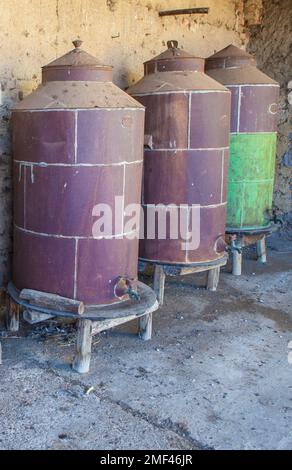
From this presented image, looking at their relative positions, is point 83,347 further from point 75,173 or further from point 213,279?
point 213,279

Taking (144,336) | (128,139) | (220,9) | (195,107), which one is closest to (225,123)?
(195,107)

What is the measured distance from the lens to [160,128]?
3955 mm

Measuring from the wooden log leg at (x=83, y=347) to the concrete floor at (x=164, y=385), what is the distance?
0.21ft

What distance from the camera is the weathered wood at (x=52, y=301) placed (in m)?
3.07

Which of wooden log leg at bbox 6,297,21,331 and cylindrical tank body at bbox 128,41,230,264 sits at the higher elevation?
cylindrical tank body at bbox 128,41,230,264

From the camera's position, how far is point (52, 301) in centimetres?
314

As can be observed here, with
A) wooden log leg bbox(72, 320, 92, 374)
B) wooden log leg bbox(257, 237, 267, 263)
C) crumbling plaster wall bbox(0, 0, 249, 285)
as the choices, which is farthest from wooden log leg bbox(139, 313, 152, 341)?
wooden log leg bbox(257, 237, 267, 263)

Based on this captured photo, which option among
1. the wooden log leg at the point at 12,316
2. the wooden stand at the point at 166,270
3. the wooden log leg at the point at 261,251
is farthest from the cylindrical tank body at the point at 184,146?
the wooden log leg at the point at 261,251

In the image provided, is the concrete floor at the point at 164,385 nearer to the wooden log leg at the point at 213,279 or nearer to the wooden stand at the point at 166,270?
the wooden stand at the point at 166,270

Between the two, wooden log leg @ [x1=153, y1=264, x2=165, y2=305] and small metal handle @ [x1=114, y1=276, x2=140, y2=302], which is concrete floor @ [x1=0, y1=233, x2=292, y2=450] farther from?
small metal handle @ [x1=114, y1=276, x2=140, y2=302]

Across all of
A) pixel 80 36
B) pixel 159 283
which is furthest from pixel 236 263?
pixel 80 36

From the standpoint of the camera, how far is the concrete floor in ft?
8.39

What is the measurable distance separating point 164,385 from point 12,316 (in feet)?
4.05

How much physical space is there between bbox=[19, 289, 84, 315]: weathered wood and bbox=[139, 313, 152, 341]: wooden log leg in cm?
67
